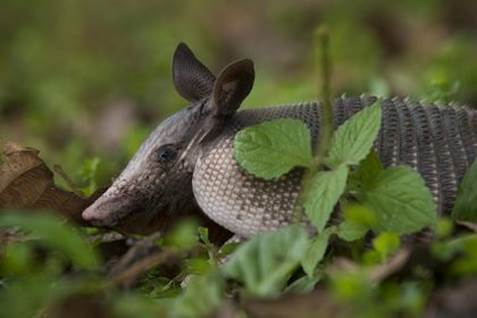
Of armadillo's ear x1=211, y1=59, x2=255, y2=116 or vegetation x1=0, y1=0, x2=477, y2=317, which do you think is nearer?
vegetation x1=0, y1=0, x2=477, y2=317

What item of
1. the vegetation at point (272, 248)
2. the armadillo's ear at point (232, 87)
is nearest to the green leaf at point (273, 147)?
the vegetation at point (272, 248)

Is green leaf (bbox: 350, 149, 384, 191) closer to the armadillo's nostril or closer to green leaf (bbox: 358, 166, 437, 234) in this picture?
green leaf (bbox: 358, 166, 437, 234)

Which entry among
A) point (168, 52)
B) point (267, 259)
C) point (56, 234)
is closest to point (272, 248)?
point (267, 259)

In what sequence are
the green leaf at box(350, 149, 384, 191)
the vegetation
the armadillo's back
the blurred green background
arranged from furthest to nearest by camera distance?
the blurred green background
the armadillo's back
the green leaf at box(350, 149, 384, 191)
the vegetation

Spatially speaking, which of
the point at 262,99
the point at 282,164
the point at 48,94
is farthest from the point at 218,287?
the point at 48,94

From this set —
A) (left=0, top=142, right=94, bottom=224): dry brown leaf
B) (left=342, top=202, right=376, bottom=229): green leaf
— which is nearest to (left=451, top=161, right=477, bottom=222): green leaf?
(left=342, top=202, right=376, bottom=229): green leaf

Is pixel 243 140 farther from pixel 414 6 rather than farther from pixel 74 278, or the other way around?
pixel 414 6

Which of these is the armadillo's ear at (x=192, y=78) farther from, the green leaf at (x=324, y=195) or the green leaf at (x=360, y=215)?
the green leaf at (x=360, y=215)
